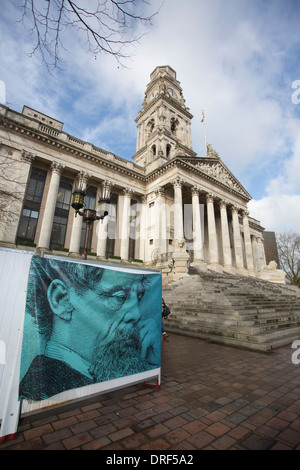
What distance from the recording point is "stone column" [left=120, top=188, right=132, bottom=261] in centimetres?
2144

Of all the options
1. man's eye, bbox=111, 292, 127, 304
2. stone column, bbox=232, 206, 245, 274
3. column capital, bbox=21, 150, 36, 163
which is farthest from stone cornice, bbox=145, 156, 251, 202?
man's eye, bbox=111, 292, 127, 304

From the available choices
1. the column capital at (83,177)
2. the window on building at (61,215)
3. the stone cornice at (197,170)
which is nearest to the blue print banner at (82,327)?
the window on building at (61,215)

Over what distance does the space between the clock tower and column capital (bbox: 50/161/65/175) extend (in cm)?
1079

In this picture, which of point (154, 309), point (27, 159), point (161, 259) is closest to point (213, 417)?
point (154, 309)

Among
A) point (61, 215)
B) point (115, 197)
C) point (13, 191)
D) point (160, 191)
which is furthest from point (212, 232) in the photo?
point (13, 191)

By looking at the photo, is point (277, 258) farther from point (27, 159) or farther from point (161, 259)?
point (27, 159)

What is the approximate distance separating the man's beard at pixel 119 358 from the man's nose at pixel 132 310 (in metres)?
0.16

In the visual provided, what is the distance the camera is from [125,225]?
22.0 metres

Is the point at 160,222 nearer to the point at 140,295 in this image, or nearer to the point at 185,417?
the point at 140,295

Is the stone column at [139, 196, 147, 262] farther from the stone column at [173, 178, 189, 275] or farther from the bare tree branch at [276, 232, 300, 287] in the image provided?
the bare tree branch at [276, 232, 300, 287]

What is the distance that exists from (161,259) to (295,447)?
18515 mm

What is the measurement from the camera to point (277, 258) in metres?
38.7

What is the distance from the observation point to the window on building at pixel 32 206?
17.8m

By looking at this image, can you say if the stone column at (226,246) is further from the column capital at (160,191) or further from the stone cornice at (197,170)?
the column capital at (160,191)
